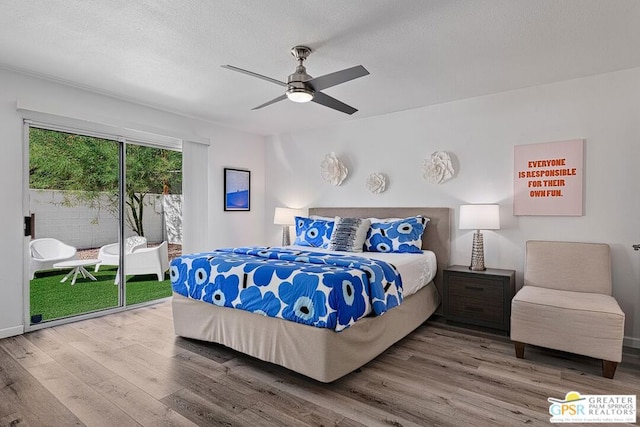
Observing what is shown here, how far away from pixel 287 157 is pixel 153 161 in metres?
1.95

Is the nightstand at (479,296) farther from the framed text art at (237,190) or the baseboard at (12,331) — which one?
the baseboard at (12,331)

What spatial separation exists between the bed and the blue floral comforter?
9cm

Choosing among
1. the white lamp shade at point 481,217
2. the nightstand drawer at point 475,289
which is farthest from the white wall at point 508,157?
the nightstand drawer at point 475,289

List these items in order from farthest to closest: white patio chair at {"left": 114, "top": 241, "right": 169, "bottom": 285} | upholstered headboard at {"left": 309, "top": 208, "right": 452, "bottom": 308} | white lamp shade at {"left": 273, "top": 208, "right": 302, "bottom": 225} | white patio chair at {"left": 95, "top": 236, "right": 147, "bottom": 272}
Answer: white lamp shade at {"left": 273, "top": 208, "right": 302, "bottom": 225}
white patio chair at {"left": 114, "top": 241, "right": 169, "bottom": 285}
white patio chair at {"left": 95, "top": 236, "right": 147, "bottom": 272}
upholstered headboard at {"left": 309, "top": 208, "right": 452, "bottom": 308}

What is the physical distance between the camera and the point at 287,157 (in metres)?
5.59

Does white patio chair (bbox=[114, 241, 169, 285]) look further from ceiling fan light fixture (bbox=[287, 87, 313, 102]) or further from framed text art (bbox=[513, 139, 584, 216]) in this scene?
framed text art (bbox=[513, 139, 584, 216])

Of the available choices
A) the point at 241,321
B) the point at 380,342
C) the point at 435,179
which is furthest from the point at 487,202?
the point at 241,321

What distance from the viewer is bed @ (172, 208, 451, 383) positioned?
2.35 meters

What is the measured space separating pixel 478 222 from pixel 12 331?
179 inches

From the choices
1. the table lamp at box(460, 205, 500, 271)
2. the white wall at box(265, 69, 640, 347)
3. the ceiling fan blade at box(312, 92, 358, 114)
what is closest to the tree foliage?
the white wall at box(265, 69, 640, 347)

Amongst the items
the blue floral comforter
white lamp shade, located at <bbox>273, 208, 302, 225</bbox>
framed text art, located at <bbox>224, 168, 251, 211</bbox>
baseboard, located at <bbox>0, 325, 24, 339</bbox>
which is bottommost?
baseboard, located at <bbox>0, 325, 24, 339</bbox>

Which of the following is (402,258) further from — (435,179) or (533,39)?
(533,39)

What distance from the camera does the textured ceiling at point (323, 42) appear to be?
2.21 metres

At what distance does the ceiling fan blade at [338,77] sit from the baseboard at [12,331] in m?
3.50
